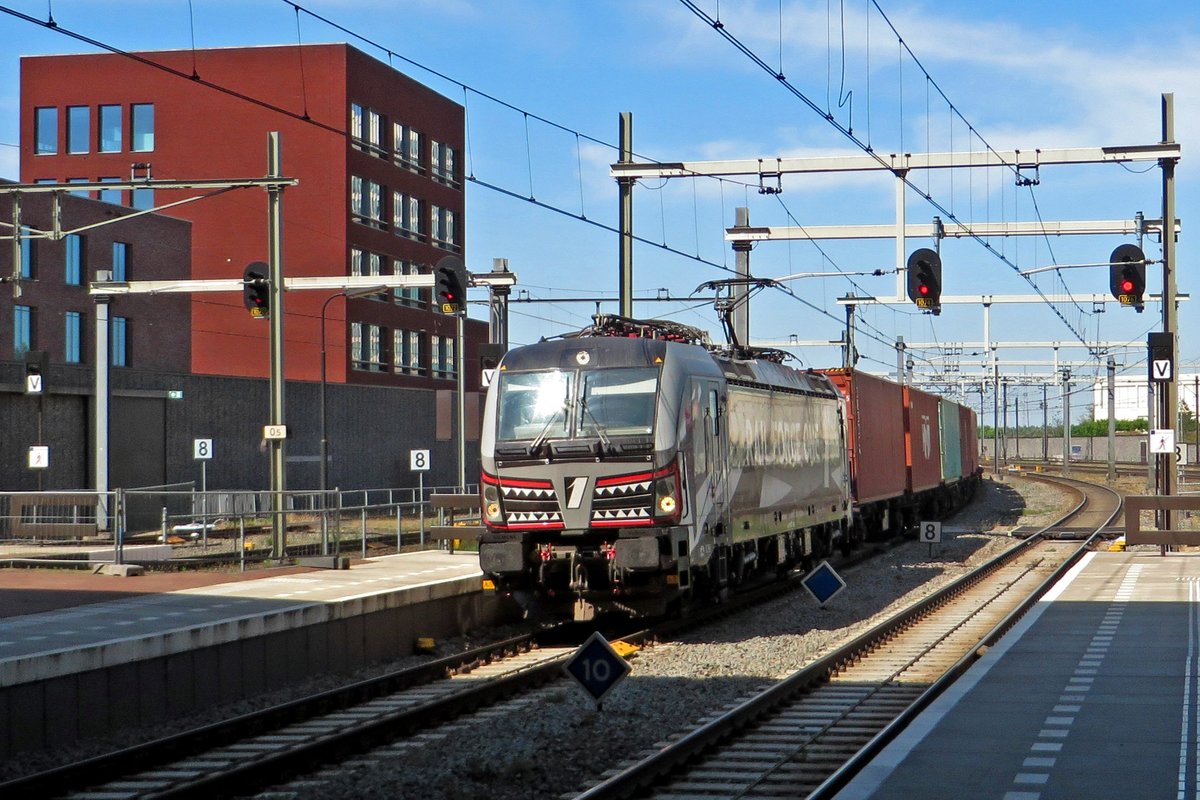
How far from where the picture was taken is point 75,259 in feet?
155

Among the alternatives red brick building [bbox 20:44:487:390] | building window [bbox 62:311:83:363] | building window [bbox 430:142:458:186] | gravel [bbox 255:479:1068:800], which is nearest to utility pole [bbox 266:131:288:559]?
gravel [bbox 255:479:1068:800]

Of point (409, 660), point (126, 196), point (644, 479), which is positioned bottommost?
point (409, 660)

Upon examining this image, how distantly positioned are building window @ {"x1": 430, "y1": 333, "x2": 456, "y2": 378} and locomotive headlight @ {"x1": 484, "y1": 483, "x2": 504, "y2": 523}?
158 feet

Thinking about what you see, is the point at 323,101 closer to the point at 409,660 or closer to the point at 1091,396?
the point at 409,660

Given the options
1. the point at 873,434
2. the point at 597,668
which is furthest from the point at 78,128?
the point at 597,668

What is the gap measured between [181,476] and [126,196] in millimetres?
16158

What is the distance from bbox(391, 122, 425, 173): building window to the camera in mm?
61281

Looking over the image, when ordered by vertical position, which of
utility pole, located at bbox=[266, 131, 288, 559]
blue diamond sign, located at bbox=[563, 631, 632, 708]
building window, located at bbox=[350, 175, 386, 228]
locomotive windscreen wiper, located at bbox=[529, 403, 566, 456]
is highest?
building window, located at bbox=[350, 175, 386, 228]

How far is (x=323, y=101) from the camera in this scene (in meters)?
57.0

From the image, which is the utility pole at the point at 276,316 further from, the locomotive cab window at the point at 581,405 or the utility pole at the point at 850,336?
the utility pole at the point at 850,336

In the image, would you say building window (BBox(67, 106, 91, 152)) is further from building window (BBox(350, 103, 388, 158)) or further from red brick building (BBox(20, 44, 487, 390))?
building window (BBox(350, 103, 388, 158))

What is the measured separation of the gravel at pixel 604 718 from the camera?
10625mm

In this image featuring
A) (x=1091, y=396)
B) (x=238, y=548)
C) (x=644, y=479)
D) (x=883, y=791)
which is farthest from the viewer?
(x=1091, y=396)

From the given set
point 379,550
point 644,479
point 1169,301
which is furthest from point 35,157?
point 644,479
